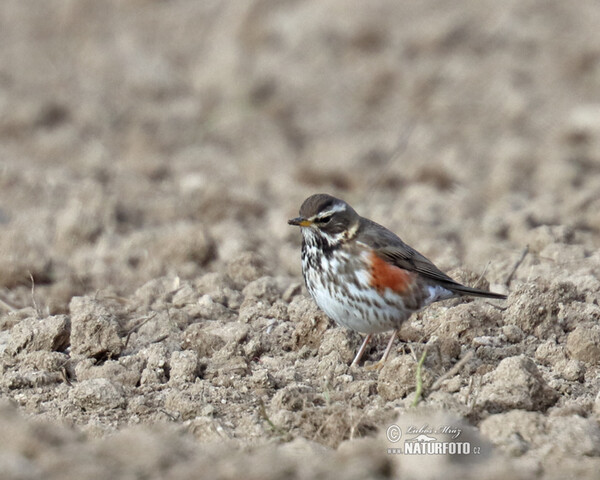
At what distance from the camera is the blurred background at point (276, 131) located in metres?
10.1

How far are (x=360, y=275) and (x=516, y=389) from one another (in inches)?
58.7

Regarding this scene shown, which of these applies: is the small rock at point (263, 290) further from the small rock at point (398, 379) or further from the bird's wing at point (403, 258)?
the small rock at point (398, 379)

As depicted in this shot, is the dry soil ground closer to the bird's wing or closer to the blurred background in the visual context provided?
the blurred background

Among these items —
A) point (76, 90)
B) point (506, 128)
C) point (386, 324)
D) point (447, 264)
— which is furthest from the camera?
point (76, 90)

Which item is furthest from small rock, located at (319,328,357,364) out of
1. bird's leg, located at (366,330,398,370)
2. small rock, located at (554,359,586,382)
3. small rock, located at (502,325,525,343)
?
small rock, located at (554,359,586,382)

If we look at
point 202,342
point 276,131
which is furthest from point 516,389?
point 276,131

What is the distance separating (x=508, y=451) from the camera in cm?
564

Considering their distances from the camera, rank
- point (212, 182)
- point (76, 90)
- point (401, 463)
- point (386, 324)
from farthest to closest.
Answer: point (76, 90), point (212, 182), point (386, 324), point (401, 463)

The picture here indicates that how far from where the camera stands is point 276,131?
15.0m

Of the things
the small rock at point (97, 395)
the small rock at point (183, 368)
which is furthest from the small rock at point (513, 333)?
the small rock at point (97, 395)

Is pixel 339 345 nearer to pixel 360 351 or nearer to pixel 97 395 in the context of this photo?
pixel 360 351

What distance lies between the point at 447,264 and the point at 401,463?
3841mm

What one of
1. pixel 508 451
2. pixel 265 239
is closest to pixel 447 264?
pixel 265 239

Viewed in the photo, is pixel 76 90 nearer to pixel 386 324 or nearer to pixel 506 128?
pixel 506 128
